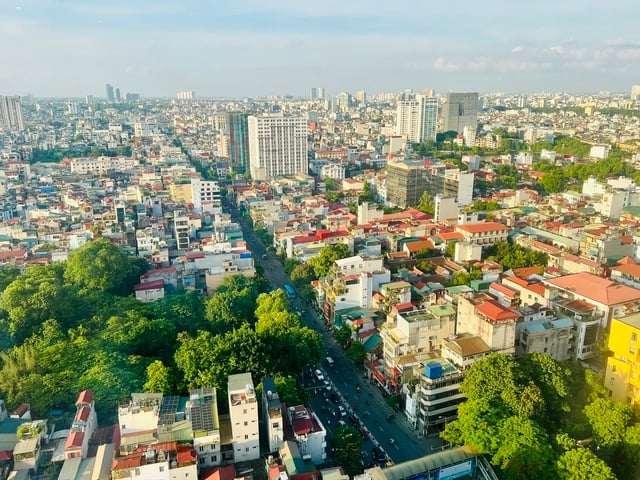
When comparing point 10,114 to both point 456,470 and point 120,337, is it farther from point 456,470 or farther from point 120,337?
point 456,470

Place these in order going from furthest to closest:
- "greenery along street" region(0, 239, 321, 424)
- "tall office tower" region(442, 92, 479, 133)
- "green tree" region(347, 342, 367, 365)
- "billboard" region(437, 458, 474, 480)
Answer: "tall office tower" region(442, 92, 479, 133) < "green tree" region(347, 342, 367, 365) < "greenery along street" region(0, 239, 321, 424) < "billboard" region(437, 458, 474, 480)

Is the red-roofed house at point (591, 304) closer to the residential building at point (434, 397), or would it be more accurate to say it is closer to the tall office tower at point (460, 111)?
the residential building at point (434, 397)

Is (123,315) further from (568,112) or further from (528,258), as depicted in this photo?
(568,112)

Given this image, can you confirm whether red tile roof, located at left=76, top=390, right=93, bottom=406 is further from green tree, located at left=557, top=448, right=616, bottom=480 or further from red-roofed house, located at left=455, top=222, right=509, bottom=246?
red-roofed house, located at left=455, top=222, right=509, bottom=246

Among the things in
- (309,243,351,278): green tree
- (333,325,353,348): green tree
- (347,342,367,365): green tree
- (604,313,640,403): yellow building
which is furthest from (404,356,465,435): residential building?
(309,243,351,278): green tree

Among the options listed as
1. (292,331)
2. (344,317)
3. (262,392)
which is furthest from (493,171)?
(262,392)

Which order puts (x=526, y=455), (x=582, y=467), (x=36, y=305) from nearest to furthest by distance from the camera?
(x=582, y=467)
(x=526, y=455)
(x=36, y=305)

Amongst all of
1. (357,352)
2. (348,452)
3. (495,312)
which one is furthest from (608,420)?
(357,352)
